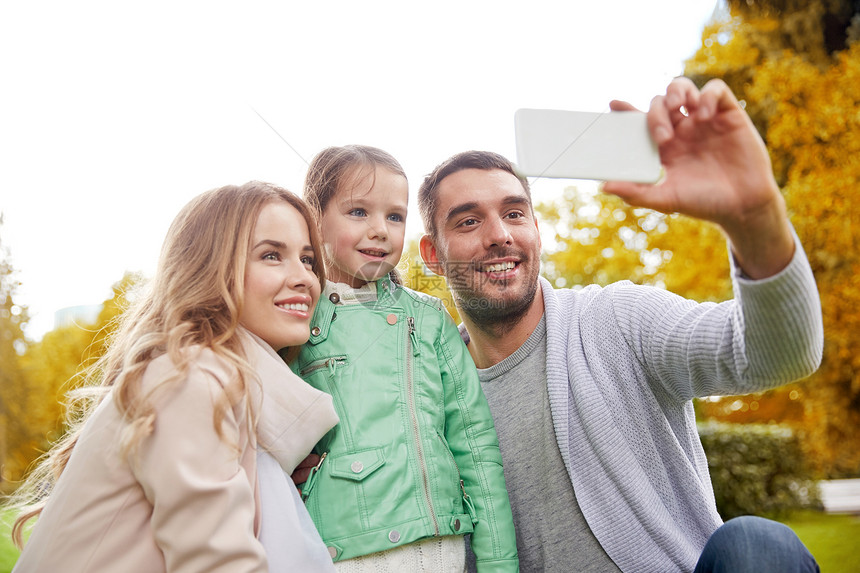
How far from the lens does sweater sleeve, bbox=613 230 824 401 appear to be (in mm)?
1185

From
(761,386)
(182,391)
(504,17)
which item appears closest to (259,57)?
(504,17)

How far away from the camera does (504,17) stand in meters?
1.94

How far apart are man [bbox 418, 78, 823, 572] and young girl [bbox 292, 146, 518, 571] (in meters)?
0.23

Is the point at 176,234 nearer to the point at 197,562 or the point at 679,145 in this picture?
the point at 197,562

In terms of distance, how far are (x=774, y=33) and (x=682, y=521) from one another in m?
9.40

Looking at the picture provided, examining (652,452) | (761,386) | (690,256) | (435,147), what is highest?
(435,147)

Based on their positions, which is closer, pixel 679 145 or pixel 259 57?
pixel 679 145

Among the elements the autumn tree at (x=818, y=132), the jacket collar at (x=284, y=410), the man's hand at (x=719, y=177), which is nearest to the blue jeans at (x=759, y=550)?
the man's hand at (x=719, y=177)

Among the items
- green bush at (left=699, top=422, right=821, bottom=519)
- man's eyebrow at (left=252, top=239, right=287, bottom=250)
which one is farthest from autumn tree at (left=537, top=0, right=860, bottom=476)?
man's eyebrow at (left=252, top=239, right=287, bottom=250)

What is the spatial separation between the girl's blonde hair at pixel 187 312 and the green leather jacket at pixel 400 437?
23 cm

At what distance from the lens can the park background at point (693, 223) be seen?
191 centimetres

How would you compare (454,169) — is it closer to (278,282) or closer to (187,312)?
(278,282)

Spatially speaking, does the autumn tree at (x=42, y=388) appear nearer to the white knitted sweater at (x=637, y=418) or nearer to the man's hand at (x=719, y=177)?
the white knitted sweater at (x=637, y=418)

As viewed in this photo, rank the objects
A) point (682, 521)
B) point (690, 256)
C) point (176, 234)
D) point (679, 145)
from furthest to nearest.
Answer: point (690, 256), point (682, 521), point (176, 234), point (679, 145)
